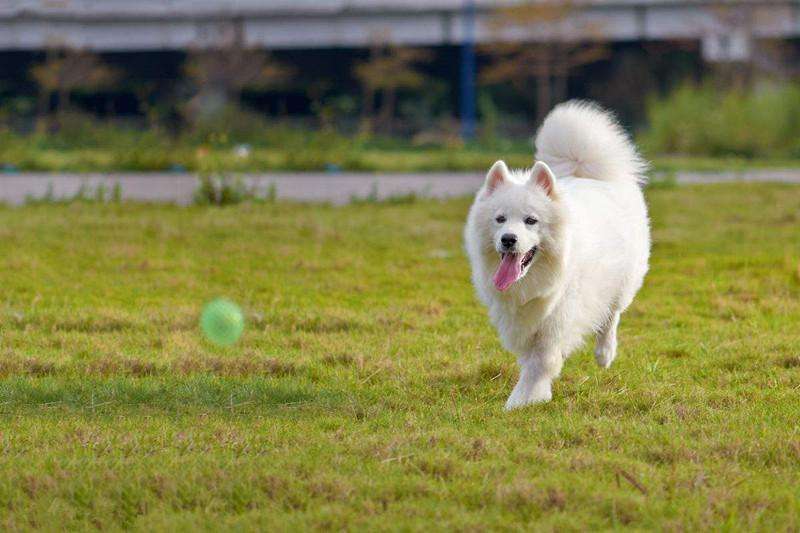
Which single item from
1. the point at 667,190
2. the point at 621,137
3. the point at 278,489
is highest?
the point at 621,137

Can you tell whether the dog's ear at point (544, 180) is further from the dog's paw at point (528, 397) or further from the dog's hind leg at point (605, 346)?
the dog's hind leg at point (605, 346)

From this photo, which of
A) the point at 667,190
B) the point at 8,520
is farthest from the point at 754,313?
the point at 667,190

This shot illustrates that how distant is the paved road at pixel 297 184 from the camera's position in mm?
14805

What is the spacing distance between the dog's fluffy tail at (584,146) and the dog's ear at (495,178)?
3.42 feet

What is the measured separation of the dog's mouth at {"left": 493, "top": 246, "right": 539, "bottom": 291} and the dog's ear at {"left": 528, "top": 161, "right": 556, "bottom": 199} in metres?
0.28

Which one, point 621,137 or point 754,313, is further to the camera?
point 754,313

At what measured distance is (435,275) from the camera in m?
9.24

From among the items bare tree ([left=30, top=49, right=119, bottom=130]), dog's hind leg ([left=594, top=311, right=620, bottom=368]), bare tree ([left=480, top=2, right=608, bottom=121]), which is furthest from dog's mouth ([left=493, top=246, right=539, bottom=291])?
bare tree ([left=480, top=2, right=608, bottom=121])

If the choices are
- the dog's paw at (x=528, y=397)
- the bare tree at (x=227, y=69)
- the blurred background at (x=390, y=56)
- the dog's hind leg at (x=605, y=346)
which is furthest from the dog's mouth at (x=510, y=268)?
the bare tree at (x=227, y=69)

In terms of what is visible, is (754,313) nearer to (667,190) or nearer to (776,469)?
(776,469)

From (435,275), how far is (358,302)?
1304 millimetres

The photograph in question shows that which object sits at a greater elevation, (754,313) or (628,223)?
(628,223)

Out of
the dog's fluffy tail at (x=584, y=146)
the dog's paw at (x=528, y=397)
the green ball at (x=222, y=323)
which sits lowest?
the green ball at (x=222, y=323)

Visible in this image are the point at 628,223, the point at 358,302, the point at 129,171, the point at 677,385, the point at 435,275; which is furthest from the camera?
the point at 129,171
